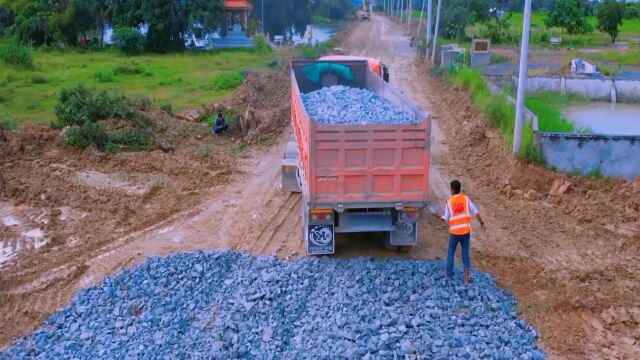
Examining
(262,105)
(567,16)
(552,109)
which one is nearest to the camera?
(552,109)

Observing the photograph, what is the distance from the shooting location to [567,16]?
157ft

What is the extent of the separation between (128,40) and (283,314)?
34.6m

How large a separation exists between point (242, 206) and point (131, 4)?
31775mm

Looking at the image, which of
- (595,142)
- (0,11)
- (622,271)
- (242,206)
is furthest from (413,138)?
(0,11)

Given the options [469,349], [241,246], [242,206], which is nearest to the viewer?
[469,349]

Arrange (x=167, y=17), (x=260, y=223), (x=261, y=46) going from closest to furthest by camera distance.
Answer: (x=260, y=223), (x=167, y=17), (x=261, y=46)

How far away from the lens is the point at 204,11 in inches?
1569

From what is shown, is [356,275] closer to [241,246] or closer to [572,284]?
[241,246]

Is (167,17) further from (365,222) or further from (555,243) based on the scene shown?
(555,243)

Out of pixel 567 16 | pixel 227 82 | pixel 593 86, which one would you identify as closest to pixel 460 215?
Answer: pixel 593 86

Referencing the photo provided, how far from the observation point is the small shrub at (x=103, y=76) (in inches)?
1104

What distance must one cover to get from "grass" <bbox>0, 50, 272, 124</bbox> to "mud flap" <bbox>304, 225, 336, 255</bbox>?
39.9 feet

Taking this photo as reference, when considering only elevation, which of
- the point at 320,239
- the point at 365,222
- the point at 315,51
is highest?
the point at 315,51

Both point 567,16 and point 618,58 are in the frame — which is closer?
point 618,58
